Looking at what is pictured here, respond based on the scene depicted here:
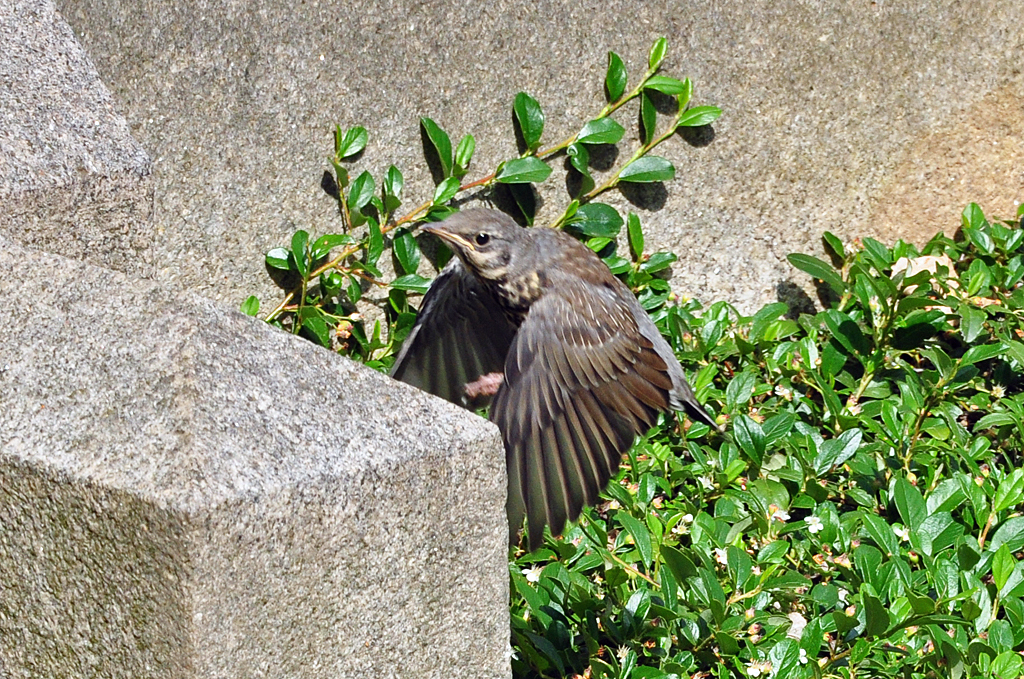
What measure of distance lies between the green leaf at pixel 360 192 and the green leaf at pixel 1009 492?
7.12ft

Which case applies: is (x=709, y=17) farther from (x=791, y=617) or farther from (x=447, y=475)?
(x=447, y=475)

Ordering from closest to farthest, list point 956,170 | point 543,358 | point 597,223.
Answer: point 543,358 < point 597,223 < point 956,170

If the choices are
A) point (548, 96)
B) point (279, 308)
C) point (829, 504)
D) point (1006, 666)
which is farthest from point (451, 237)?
point (1006, 666)

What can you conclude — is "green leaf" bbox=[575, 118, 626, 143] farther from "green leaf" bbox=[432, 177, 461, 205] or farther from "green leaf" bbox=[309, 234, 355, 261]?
"green leaf" bbox=[309, 234, 355, 261]

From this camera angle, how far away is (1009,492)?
Answer: 11.4 feet

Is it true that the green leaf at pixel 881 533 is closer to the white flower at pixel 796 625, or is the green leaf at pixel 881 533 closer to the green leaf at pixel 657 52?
the white flower at pixel 796 625

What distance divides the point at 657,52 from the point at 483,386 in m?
1.41

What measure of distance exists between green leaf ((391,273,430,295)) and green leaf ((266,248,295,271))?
1.21 ft

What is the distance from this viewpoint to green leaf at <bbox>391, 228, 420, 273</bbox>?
4156 millimetres

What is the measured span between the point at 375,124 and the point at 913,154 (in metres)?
2.24

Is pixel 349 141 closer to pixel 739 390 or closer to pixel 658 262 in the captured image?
pixel 658 262

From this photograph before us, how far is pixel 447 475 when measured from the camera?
200cm

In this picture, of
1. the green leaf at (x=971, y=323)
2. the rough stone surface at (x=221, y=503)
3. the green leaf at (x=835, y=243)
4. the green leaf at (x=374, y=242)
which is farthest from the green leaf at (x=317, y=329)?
the green leaf at (x=971, y=323)

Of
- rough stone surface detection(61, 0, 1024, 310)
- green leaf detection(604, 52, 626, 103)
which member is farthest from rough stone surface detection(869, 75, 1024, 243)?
green leaf detection(604, 52, 626, 103)
